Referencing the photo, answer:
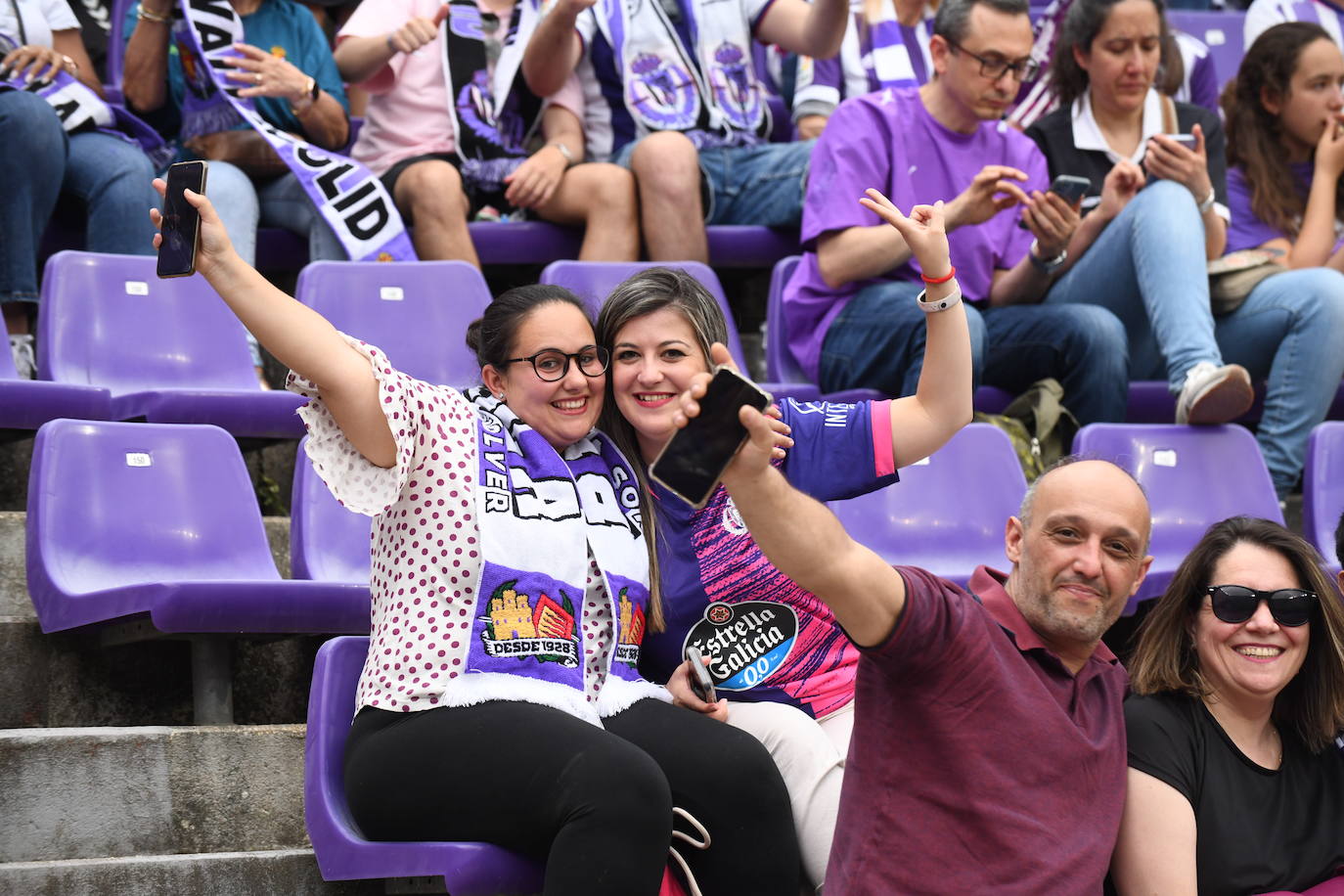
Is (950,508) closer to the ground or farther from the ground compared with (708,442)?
closer to the ground

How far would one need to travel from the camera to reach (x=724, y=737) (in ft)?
6.97

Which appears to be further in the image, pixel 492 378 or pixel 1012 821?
pixel 492 378

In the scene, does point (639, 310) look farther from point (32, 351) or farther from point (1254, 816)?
point (32, 351)

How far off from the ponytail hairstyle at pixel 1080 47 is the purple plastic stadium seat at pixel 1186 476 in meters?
1.11

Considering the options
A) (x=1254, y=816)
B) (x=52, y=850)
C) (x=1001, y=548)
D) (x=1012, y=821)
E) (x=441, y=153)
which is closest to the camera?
(x=1012, y=821)

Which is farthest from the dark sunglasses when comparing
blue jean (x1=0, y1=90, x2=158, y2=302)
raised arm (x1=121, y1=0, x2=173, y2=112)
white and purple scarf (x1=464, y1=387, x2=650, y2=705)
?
raised arm (x1=121, y1=0, x2=173, y2=112)

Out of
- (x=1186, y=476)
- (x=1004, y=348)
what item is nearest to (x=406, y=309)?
(x=1004, y=348)

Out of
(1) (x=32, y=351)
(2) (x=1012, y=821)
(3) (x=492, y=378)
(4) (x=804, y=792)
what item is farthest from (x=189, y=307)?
(2) (x=1012, y=821)

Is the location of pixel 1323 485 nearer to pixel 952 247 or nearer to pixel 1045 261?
pixel 1045 261

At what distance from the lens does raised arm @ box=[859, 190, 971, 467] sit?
220 centimetres

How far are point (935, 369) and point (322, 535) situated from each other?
116cm

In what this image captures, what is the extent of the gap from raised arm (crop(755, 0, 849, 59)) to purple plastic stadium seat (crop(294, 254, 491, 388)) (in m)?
1.28

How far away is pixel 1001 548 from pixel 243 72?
206 cm

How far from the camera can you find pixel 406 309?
11.6ft
